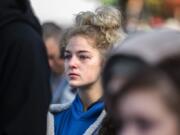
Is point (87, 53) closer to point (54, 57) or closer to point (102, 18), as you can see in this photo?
point (102, 18)

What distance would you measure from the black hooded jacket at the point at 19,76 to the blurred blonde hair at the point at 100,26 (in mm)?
991

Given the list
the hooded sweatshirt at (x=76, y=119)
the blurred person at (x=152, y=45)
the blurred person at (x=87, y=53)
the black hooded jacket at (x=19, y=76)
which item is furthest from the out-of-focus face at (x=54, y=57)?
the blurred person at (x=152, y=45)

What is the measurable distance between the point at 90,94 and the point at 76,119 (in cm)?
21

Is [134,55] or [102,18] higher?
[134,55]

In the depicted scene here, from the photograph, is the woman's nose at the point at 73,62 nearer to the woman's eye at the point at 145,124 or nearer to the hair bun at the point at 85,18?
the hair bun at the point at 85,18

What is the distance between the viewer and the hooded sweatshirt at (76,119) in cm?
299

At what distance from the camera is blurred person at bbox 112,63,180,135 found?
2.42 feet

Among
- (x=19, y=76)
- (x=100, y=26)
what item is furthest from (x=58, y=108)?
(x=19, y=76)

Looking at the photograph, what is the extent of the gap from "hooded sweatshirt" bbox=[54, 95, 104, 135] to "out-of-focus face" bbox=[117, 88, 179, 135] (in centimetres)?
219

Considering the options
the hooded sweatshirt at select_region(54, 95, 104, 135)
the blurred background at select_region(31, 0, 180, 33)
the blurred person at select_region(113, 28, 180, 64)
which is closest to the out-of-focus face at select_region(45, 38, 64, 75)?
the hooded sweatshirt at select_region(54, 95, 104, 135)

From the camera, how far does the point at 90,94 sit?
3.20 meters

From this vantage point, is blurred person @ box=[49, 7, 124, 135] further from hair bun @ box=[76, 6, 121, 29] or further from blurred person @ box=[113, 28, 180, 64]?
blurred person @ box=[113, 28, 180, 64]

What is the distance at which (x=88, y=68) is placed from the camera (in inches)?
133

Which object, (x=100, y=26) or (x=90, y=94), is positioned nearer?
(x=90, y=94)
